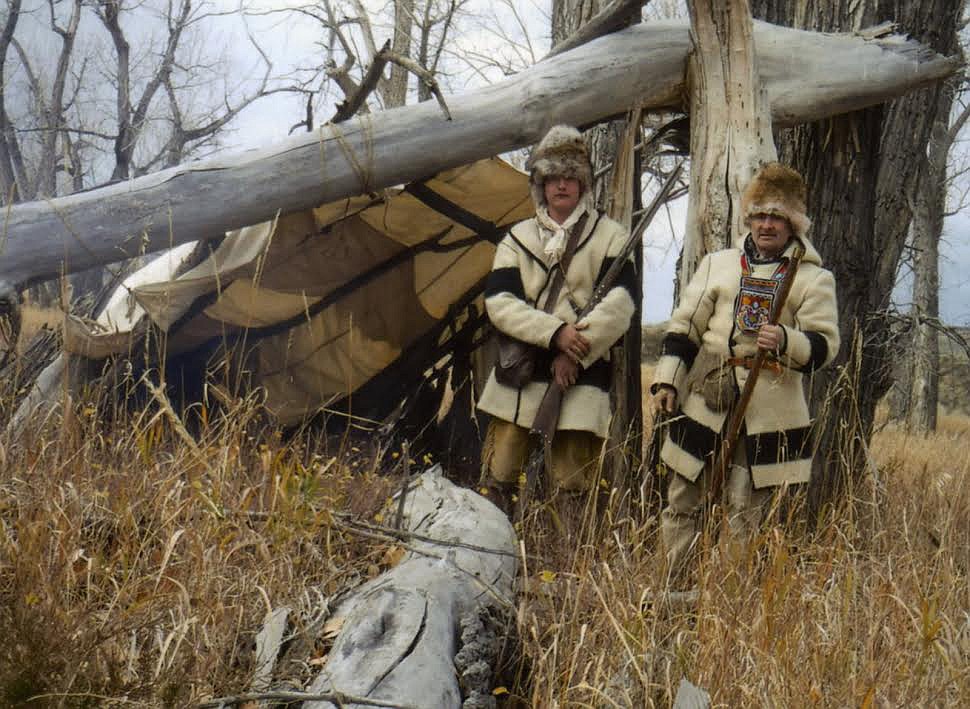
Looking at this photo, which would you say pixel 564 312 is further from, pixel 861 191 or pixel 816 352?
pixel 861 191

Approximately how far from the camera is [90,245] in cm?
470

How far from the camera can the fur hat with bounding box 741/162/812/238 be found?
12.3 feet

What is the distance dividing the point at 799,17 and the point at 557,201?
6.66 ft

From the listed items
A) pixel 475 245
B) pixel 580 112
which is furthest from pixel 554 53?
pixel 475 245

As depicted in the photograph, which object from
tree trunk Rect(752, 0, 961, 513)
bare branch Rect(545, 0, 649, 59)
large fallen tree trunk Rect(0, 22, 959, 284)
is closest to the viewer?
large fallen tree trunk Rect(0, 22, 959, 284)

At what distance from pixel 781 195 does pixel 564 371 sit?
1.19 metres

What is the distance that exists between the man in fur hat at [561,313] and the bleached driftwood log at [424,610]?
1319mm

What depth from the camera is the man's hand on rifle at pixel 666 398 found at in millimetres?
3986

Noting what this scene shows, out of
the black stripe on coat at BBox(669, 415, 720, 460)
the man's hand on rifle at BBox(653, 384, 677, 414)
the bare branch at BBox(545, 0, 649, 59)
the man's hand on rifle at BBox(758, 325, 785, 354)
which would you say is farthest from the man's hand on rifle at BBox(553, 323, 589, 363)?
the bare branch at BBox(545, 0, 649, 59)

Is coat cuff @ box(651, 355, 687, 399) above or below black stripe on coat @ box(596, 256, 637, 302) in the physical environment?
below

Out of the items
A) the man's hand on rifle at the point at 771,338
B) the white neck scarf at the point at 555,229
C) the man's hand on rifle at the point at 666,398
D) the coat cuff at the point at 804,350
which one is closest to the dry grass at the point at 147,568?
the man's hand on rifle at the point at 666,398

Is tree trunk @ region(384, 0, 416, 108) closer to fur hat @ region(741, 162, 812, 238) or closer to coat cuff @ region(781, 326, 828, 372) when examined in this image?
fur hat @ region(741, 162, 812, 238)

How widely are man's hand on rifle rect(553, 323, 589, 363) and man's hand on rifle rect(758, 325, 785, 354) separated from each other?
0.89 m

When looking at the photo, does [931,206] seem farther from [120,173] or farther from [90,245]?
[90,245]
